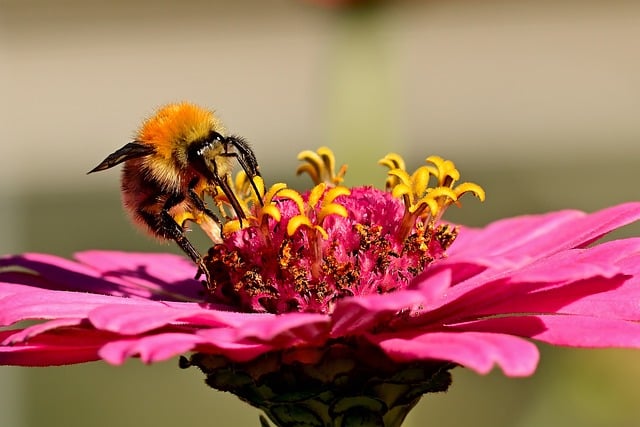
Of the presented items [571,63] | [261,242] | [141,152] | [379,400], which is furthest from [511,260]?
[571,63]

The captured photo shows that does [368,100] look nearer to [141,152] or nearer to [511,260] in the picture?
[141,152]

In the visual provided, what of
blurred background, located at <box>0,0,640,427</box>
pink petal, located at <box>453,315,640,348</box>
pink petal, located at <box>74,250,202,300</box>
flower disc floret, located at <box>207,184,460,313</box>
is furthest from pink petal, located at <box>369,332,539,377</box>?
blurred background, located at <box>0,0,640,427</box>

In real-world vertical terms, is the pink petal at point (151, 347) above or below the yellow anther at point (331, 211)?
below

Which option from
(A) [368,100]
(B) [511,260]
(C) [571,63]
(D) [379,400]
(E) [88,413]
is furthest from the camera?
(C) [571,63]

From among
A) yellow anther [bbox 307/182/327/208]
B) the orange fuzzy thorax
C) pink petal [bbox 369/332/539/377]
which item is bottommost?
pink petal [bbox 369/332/539/377]

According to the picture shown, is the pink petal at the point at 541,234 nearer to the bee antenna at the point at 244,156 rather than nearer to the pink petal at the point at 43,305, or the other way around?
the bee antenna at the point at 244,156

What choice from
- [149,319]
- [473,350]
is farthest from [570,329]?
[149,319]

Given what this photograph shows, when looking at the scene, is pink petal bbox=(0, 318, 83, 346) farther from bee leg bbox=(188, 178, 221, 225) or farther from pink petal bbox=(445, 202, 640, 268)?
pink petal bbox=(445, 202, 640, 268)

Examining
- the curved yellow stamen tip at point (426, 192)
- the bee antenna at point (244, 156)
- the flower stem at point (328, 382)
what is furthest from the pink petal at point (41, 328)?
the curved yellow stamen tip at point (426, 192)
